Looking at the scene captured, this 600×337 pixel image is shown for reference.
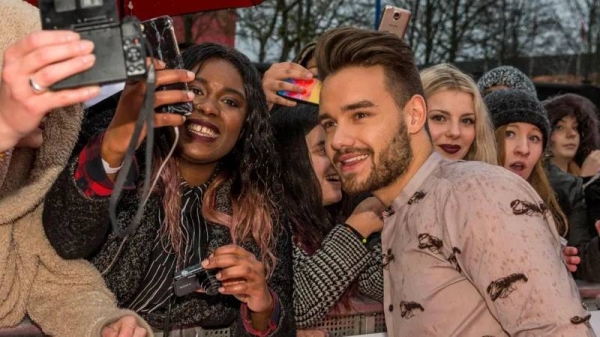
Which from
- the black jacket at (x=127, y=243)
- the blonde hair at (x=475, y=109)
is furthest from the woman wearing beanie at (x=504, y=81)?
the black jacket at (x=127, y=243)

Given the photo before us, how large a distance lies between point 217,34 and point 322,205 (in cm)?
984

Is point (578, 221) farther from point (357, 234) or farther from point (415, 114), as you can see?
point (415, 114)

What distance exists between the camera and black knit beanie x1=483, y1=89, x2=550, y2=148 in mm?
4059

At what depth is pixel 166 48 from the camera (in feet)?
6.19

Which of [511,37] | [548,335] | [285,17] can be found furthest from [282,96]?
[511,37]

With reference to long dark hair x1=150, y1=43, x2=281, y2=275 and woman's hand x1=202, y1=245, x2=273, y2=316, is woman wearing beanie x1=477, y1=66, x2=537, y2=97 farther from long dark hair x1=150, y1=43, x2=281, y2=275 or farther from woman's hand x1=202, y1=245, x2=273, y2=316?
woman's hand x1=202, y1=245, x2=273, y2=316

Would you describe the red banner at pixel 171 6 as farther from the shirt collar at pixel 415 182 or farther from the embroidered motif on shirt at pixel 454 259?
the embroidered motif on shirt at pixel 454 259

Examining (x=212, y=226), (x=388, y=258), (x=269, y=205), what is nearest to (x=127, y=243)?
(x=212, y=226)

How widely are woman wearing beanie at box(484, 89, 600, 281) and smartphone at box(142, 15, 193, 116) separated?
2.51 metres

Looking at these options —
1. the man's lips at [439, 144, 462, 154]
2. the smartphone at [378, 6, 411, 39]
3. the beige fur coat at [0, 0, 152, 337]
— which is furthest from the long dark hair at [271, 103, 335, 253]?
the beige fur coat at [0, 0, 152, 337]

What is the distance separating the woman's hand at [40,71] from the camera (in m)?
1.35

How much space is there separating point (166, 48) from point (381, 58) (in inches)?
31.6

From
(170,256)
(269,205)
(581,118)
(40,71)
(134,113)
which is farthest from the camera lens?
(581,118)

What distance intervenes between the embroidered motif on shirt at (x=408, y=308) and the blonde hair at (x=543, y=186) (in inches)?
80.8
